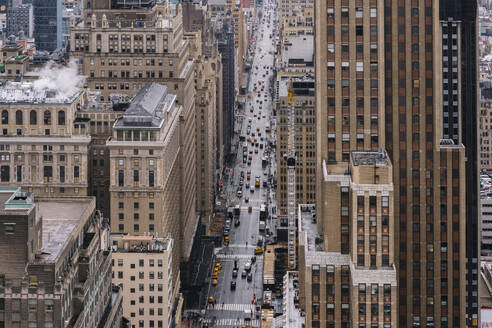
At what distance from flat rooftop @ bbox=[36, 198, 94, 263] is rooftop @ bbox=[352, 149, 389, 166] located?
4042cm

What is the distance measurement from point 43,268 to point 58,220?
2105 centimetres

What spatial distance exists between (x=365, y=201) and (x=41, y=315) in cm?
4888

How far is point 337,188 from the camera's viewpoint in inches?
6983

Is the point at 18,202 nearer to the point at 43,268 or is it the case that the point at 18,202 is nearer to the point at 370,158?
the point at 43,268

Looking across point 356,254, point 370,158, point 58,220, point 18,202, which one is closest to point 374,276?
point 356,254

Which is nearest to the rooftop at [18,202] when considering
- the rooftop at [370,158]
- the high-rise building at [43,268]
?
the high-rise building at [43,268]

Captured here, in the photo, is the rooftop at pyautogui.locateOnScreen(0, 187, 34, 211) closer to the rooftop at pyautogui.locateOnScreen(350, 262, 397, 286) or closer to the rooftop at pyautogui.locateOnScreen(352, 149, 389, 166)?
the rooftop at pyautogui.locateOnScreen(350, 262, 397, 286)

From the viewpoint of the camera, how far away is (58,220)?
170 metres

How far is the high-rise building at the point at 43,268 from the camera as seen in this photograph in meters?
150

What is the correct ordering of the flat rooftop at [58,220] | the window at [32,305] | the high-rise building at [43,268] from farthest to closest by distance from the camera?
the flat rooftop at [58,220]
the high-rise building at [43,268]
the window at [32,305]

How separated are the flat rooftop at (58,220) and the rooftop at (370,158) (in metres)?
40.4

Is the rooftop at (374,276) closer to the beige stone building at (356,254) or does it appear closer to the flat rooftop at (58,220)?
the beige stone building at (356,254)

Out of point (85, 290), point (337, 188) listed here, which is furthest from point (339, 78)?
point (85, 290)

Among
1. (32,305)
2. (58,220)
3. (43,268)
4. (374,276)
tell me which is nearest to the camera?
(43,268)
